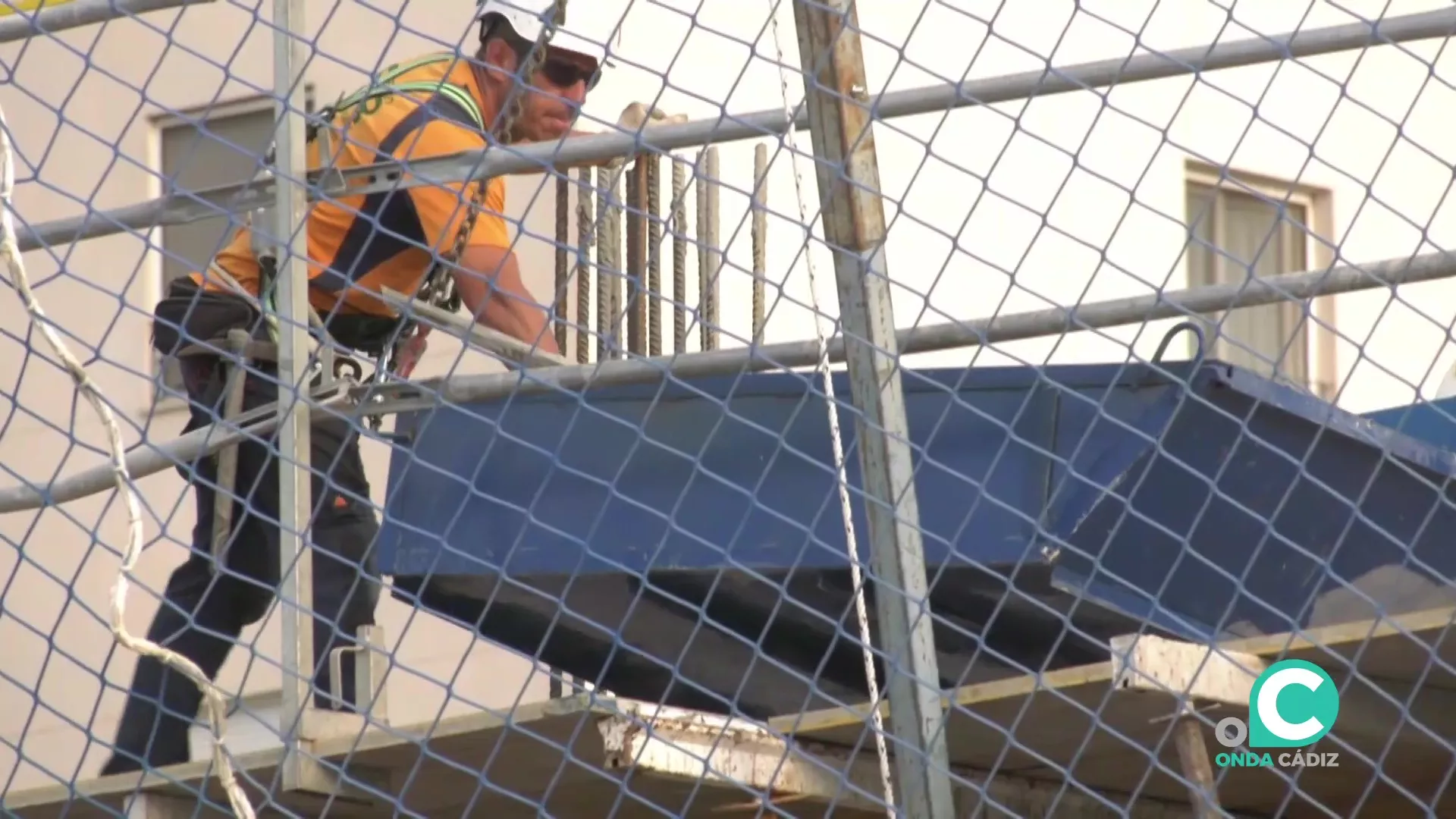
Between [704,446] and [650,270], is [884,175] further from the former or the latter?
[704,446]

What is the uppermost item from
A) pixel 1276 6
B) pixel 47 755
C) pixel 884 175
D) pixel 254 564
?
pixel 1276 6

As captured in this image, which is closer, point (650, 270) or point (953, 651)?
point (953, 651)

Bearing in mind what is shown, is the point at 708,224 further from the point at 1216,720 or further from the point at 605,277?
the point at 1216,720

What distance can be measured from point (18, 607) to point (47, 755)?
0.69m

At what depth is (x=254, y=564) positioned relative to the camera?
5.31 m

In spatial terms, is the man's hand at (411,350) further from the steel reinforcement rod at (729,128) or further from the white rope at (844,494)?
the white rope at (844,494)

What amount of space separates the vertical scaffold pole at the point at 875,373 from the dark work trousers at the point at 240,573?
1748 millimetres

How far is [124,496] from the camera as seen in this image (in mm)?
3738

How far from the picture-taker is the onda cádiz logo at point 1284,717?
371 cm

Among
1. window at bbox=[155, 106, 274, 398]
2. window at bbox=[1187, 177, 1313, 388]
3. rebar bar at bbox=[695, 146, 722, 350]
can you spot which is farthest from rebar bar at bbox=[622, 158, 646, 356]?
window at bbox=[1187, 177, 1313, 388]

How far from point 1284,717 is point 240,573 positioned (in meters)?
2.31

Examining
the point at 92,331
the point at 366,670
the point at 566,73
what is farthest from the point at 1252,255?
the point at 366,670

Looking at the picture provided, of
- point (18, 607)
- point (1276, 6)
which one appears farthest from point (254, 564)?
point (1276, 6)

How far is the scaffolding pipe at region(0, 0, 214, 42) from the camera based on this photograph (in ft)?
13.4
